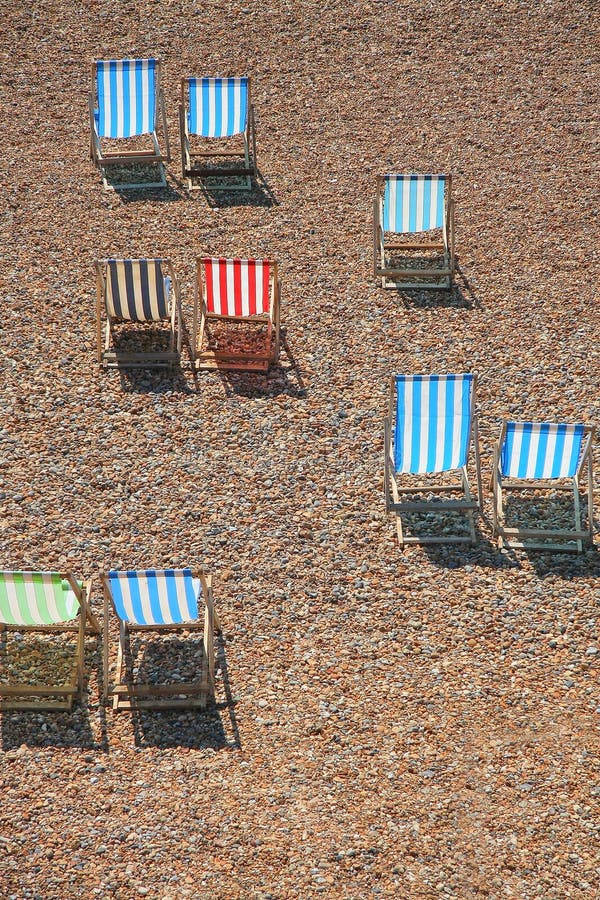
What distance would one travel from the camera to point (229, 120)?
12.0 metres

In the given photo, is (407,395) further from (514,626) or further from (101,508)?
(101,508)

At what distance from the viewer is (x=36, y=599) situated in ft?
23.1

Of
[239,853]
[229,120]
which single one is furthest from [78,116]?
[239,853]

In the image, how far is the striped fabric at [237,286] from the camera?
31.8 ft

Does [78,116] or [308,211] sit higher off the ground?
[78,116]

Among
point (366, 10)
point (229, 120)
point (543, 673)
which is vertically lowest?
point (543, 673)

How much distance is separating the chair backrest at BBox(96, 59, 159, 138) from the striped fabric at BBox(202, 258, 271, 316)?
9.87ft

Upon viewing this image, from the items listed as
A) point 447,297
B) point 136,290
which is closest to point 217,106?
point 136,290

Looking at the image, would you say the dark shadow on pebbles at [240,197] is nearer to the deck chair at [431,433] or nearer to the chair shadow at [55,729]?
the deck chair at [431,433]

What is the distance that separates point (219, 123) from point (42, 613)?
6751 mm

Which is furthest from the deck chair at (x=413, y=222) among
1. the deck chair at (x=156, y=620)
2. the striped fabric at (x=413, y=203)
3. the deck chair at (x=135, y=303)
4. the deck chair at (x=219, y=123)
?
the deck chair at (x=156, y=620)

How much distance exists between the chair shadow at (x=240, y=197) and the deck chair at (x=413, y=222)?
1463 millimetres

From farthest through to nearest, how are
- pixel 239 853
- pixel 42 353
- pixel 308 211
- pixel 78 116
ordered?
pixel 78 116 → pixel 308 211 → pixel 42 353 → pixel 239 853

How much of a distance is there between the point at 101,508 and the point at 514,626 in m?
3.10
